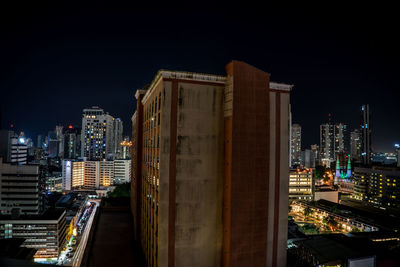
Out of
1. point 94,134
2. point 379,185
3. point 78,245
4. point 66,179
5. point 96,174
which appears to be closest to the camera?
point 78,245

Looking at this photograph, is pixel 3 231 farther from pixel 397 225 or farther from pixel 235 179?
pixel 397 225

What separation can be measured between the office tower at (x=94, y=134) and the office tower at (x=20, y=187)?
79.4 meters

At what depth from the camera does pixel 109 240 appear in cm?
2659

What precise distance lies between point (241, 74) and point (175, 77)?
432cm

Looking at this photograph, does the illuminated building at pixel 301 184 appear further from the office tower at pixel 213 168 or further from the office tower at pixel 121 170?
the office tower at pixel 121 170

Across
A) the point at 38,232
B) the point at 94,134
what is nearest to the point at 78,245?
the point at 38,232

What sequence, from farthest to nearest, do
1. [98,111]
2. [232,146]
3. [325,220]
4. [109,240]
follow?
[98,111] < [325,220] < [109,240] < [232,146]

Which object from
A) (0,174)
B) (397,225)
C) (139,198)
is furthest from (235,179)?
(0,174)

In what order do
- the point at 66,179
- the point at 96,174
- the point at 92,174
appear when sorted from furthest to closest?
the point at 92,174 → the point at 96,174 → the point at 66,179

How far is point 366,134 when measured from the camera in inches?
6058

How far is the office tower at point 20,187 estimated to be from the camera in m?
65.1

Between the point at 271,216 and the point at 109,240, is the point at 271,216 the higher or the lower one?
the higher one

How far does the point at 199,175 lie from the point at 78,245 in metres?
69.0

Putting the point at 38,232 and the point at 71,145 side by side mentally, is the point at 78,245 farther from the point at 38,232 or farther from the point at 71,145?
the point at 71,145
